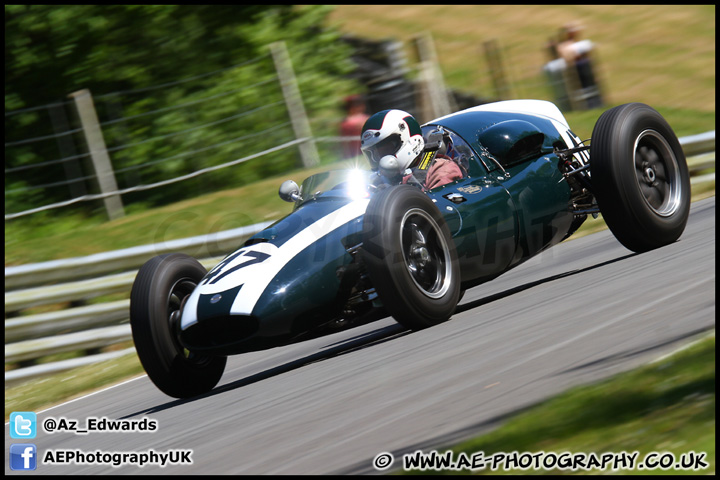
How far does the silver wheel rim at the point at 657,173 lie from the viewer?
6.82 m

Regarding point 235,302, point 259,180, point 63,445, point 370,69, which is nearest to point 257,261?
point 235,302

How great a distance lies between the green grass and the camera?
117 inches

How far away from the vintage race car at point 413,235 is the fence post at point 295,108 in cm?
517

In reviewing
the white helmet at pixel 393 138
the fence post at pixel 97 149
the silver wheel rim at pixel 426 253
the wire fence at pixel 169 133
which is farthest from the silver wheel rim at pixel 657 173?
the fence post at pixel 97 149

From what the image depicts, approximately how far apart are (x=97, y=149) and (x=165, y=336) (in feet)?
21.1

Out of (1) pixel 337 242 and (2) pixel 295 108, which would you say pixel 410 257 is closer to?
(1) pixel 337 242

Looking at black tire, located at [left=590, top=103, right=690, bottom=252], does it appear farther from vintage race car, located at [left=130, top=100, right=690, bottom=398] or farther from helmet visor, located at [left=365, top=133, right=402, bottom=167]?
helmet visor, located at [left=365, top=133, right=402, bottom=167]

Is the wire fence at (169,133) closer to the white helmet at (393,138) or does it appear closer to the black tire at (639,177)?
the white helmet at (393,138)

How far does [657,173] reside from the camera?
694cm

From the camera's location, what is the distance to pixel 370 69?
16.7m

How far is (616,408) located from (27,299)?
6.19m

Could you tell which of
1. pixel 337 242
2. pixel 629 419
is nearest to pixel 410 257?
pixel 337 242

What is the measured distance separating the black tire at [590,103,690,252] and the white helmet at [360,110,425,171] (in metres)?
1.19

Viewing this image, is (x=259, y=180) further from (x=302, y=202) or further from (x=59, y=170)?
(x=302, y=202)
